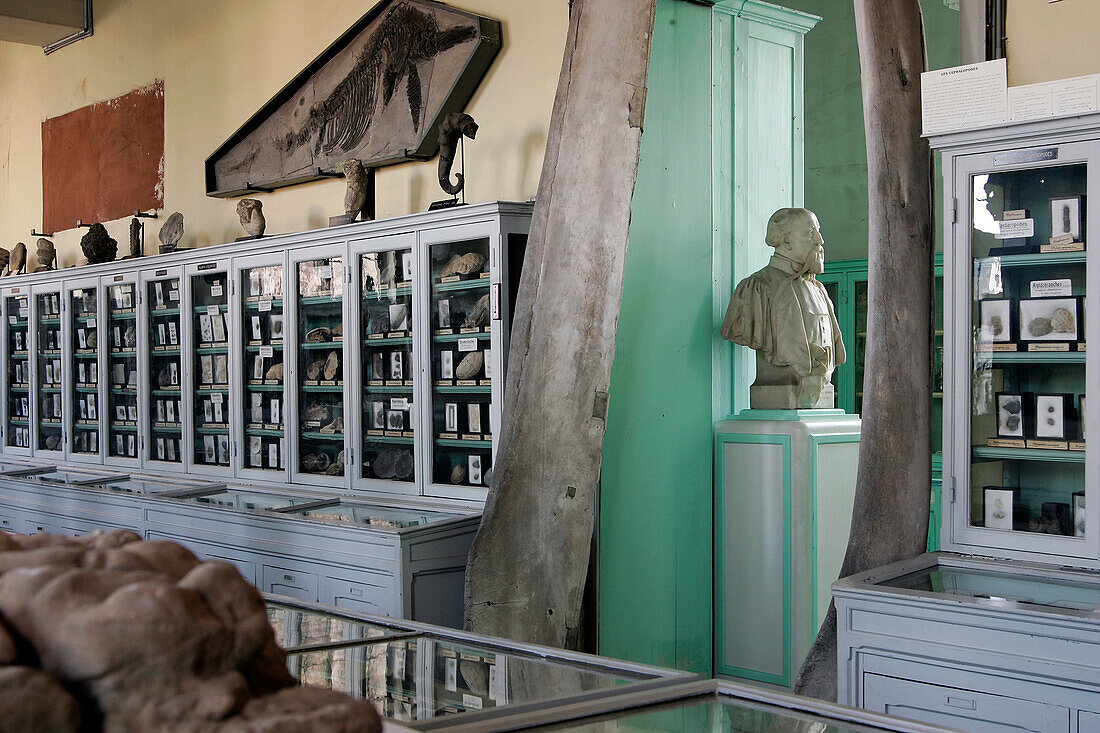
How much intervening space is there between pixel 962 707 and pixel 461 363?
2.70 metres

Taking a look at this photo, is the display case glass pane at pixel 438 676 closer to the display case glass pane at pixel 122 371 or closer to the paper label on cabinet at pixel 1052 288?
the paper label on cabinet at pixel 1052 288

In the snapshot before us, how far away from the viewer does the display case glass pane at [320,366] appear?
230 inches

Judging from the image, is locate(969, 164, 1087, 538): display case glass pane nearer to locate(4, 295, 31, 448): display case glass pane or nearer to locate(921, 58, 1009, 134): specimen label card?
locate(921, 58, 1009, 134): specimen label card

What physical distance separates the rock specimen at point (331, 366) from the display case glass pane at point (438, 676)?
4.07m

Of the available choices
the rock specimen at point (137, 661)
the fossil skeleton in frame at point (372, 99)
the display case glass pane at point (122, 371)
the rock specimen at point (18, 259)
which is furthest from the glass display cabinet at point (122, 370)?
the rock specimen at point (137, 661)

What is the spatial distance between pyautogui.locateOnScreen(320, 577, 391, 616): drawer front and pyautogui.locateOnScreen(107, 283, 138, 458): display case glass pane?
312cm

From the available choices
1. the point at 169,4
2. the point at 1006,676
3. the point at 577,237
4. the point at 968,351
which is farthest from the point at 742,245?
the point at 169,4

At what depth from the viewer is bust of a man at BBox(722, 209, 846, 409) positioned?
500cm

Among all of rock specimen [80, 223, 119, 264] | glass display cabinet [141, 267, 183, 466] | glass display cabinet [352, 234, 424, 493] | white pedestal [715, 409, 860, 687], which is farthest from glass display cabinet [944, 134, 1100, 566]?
rock specimen [80, 223, 119, 264]

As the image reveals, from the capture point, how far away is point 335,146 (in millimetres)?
6469

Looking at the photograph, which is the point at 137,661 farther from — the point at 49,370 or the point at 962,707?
the point at 49,370

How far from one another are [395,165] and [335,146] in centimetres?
54

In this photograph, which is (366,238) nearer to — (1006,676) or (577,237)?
(577,237)

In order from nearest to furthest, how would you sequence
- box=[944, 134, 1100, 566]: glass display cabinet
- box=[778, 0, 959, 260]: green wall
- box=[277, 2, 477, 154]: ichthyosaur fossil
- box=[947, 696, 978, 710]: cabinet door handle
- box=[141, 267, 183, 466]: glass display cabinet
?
box=[947, 696, 978, 710]: cabinet door handle < box=[944, 134, 1100, 566]: glass display cabinet < box=[277, 2, 477, 154]: ichthyosaur fossil < box=[141, 267, 183, 466]: glass display cabinet < box=[778, 0, 959, 260]: green wall
